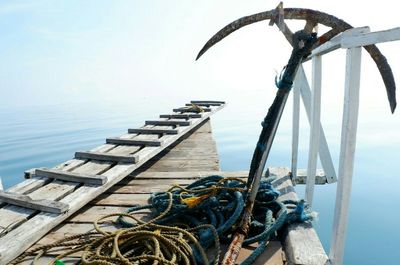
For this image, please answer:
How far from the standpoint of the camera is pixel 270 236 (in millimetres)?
2379

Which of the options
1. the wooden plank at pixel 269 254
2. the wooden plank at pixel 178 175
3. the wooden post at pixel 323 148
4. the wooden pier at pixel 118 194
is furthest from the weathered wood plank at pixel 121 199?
the wooden post at pixel 323 148

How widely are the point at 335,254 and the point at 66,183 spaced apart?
255 cm

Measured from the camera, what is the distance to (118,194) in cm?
338

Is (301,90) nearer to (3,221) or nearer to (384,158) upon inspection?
(3,221)

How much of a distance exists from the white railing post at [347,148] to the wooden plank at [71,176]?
2.20m

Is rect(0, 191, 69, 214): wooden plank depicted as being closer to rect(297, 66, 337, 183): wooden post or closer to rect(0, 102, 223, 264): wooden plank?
rect(0, 102, 223, 264): wooden plank

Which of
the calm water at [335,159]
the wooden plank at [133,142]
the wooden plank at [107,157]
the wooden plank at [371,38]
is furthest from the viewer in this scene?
the calm water at [335,159]

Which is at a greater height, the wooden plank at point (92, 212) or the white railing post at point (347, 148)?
the white railing post at point (347, 148)

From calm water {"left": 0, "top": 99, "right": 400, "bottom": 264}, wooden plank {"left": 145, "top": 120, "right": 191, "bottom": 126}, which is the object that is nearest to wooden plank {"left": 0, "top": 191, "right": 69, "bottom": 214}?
calm water {"left": 0, "top": 99, "right": 400, "bottom": 264}

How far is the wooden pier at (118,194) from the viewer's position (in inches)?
83.2

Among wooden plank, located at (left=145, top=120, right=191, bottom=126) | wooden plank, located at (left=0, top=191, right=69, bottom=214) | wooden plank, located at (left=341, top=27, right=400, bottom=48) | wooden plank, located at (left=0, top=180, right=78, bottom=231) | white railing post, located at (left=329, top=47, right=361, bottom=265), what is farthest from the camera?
wooden plank, located at (left=145, top=120, right=191, bottom=126)

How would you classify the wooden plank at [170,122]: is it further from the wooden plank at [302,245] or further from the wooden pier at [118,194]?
the wooden plank at [302,245]

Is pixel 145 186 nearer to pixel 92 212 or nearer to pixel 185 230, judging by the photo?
pixel 92 212

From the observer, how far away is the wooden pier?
2.11 m
